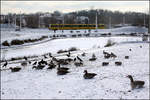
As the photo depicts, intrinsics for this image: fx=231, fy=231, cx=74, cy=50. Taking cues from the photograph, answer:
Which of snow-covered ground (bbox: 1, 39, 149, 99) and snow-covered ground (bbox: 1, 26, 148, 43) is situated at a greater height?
snow-covered ground (bbox: 1, 26, 148, 43)

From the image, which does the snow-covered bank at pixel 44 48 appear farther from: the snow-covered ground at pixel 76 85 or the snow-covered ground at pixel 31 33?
the snow-covered ground at pixel 76 85

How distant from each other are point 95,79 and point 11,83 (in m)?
4.44

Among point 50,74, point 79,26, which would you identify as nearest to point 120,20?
point 79,26

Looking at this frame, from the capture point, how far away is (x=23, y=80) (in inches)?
486

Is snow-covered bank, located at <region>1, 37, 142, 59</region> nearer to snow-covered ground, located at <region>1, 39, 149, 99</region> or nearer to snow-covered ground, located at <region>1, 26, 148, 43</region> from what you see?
snow-covered ground, located at <region>1, 26, 148, 43</region>

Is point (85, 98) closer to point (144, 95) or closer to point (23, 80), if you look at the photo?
point (144, 95)

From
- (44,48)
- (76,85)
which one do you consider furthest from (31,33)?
(76,85)

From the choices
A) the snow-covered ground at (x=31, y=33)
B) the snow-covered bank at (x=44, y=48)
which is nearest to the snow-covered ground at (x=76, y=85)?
the snow-covered bank at (x=44, y=48)

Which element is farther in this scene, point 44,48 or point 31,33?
→ point 31,33

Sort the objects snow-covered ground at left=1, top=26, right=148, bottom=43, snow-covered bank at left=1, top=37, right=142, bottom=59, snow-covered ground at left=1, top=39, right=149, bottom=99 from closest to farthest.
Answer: snow-covered ground at left=1, top=39, right=149, bottom=99, snow-covered bank at left=1, top=37, right=142, bottom=59, snow-covered ground at left=1, top=26, right=148, bottom=43

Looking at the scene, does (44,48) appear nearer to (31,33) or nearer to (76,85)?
(76,85)

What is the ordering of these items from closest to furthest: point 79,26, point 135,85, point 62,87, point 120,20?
point 135,85
point 62,87
point 79,26
point 120,20

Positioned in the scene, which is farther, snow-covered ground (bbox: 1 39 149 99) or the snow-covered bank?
the snow-covered bank

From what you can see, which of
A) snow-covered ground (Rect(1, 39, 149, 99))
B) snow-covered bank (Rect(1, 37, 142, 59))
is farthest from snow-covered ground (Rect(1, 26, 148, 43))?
snow-covered ground (Rect(1, 39, 149, 99))
